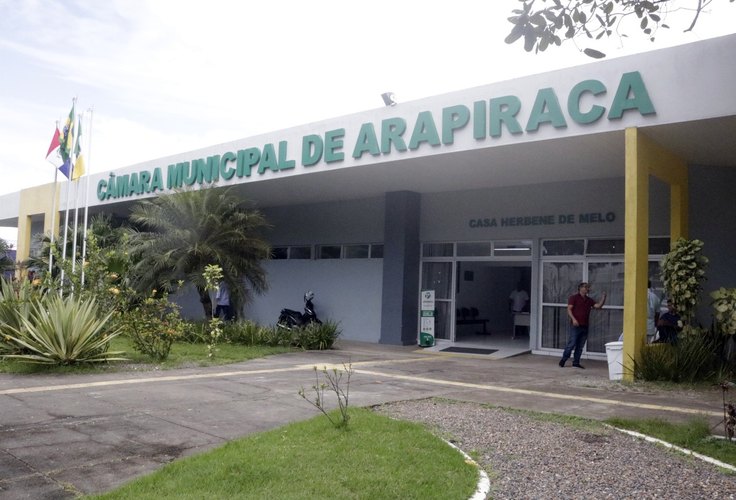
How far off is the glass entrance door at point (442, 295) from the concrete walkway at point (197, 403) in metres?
3.89

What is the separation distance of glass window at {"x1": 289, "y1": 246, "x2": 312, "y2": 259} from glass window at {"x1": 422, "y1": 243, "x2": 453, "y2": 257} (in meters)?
4.35

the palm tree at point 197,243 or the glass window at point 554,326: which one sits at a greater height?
the palm tree at point 197,243

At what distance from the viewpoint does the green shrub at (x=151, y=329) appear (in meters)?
11.7

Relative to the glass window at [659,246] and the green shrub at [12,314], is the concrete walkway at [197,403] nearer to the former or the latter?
the green shrub at [12,314]

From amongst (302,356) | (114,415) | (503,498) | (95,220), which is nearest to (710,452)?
(503,498)

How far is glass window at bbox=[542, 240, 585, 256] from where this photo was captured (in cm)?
1450

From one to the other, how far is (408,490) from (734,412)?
3321 millimetres

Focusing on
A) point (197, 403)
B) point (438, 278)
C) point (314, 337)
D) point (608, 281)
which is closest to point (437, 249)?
point (438, 278)

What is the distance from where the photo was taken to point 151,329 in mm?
11859

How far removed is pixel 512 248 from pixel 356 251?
497 cm

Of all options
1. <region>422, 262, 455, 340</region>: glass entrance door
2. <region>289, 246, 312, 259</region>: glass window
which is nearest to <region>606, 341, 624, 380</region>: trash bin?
<region>422, 262, 455, 340</region>: glass entrance door

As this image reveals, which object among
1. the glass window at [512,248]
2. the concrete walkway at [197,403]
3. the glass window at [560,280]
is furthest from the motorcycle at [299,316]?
the glass window at [560,280]

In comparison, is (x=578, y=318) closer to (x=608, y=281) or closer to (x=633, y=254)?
(x=608, y=281)

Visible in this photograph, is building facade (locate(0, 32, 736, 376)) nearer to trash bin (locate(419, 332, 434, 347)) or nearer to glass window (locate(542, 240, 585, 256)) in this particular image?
glass window (locate(542, 240, 585, 256))
